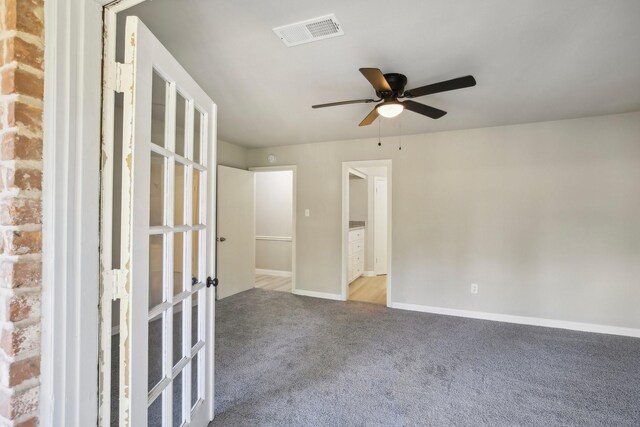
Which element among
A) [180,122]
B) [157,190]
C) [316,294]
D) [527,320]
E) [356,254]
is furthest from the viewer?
[356,254]

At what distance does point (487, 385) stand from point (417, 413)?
2.38ft

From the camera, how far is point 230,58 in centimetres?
219

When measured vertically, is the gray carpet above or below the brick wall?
below

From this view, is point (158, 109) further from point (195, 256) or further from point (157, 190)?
point (195, 256)

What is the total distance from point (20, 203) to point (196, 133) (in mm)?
904

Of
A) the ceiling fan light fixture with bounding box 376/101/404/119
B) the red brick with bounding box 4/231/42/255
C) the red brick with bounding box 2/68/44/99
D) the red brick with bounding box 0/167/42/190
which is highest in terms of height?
the ceiling fan light fixture with bounding box 376/101/404/119

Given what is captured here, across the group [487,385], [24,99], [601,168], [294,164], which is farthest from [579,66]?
[294,164]

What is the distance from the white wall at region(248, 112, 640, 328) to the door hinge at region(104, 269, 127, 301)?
364 cm

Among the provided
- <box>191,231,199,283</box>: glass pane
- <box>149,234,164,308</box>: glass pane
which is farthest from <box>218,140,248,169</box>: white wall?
<box>149,234,164,308</box>: glass pane

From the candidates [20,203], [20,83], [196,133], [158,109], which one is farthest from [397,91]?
[20,203]

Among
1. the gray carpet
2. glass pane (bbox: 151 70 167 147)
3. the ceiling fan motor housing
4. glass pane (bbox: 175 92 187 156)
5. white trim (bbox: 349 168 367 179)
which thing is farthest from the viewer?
white trim (bbox: 349 168 367 179)

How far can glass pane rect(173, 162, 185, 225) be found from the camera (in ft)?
4.65

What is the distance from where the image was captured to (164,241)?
134 centimetres

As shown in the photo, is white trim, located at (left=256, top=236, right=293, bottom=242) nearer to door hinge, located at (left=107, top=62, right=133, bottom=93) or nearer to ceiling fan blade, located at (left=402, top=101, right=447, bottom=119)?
ceiling fan blade, located at (left=402, top=101, right=447, bottom=119)
